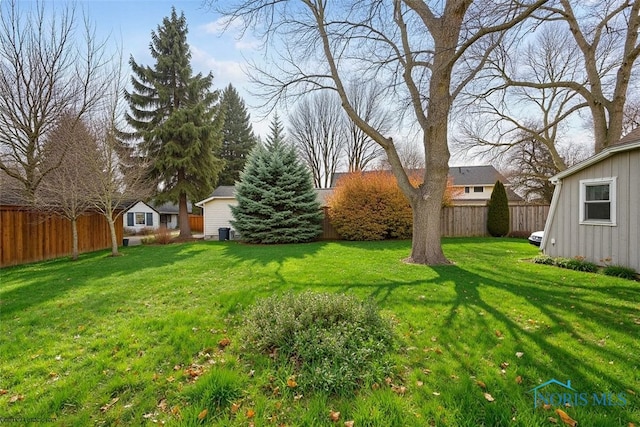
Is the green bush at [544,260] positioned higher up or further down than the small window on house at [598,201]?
further down

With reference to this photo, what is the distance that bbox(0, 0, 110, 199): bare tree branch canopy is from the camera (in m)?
8.66

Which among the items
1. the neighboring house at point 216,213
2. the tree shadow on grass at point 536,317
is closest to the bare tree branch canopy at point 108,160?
the neighboring house at point 216,213

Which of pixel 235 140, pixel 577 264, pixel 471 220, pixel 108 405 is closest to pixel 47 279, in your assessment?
pixel 108 405

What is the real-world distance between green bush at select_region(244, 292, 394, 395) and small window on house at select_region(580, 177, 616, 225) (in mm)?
6910

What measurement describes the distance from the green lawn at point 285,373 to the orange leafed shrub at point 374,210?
7386 millimetres

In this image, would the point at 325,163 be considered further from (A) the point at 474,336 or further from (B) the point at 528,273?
(A) the point at 474,336

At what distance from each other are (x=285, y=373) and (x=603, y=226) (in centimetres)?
834

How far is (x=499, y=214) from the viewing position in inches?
574

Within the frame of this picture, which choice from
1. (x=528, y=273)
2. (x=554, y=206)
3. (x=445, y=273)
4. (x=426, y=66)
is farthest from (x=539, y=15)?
(x=445, y=273)

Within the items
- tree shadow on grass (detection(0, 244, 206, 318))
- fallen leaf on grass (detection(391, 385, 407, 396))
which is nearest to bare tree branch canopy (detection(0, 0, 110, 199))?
tree shadow on grass (detection(0, 244, 206, 318))

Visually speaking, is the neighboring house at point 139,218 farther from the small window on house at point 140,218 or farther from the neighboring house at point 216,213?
the neighboring house at point 216,213

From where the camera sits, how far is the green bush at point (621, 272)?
6094 millimetres

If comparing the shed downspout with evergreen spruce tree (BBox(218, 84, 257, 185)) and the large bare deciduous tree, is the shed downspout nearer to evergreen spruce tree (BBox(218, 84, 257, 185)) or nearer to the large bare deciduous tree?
the large bare deciduous tree

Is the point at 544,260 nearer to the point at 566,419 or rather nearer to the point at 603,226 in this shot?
the point at 603,226
